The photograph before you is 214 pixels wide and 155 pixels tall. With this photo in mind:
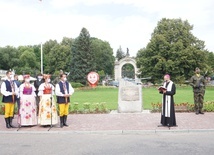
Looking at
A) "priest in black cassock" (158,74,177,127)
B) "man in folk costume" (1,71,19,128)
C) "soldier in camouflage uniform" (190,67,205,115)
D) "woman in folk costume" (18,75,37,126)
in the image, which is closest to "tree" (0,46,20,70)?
"soldier in camouflage uniform" (190,67,205,115)

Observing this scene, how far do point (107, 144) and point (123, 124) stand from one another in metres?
3.48

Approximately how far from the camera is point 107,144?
8914mm

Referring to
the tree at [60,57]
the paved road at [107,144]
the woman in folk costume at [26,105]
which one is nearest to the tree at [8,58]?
the tree at [60,57]

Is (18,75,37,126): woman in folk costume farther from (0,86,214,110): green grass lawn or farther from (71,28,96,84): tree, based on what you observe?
(71,28,96,84): tree

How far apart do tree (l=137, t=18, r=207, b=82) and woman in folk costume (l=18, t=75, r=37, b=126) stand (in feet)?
120

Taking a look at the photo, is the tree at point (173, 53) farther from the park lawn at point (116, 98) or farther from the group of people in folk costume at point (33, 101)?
the group of people in folk costume at point (33, 101)

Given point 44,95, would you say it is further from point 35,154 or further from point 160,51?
point 160,51

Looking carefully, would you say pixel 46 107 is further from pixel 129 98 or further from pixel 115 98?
pixel 115 98

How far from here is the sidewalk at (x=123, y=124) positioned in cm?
1106

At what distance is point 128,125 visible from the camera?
12.1 meters

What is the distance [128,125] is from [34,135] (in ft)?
11.8

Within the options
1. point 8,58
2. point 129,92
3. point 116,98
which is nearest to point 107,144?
point 129,92

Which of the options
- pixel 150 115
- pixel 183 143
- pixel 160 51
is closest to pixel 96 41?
pixel 160 51

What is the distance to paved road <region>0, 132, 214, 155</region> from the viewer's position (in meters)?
7.89
